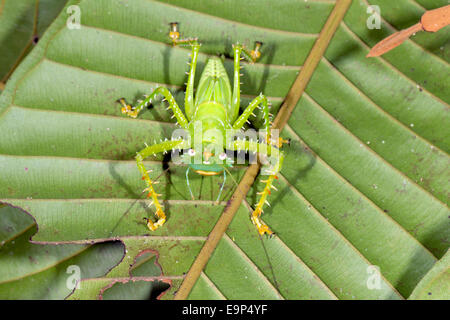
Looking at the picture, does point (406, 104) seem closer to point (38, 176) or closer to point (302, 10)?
point (302, 10)

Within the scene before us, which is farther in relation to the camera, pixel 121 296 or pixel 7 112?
pixel 121 296

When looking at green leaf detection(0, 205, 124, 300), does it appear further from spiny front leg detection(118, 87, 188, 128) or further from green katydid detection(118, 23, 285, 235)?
spiny front leg detection(118, 87, 188, 128)

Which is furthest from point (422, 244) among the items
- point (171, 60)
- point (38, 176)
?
point (38, 176)

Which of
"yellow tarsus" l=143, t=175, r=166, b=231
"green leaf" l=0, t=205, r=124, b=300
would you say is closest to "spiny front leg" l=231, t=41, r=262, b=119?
"yellow tarsus" l=143, t=175, r=166, b=231

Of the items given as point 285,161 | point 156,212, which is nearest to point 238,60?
point 285,161

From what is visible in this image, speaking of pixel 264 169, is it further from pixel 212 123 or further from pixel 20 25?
pixel 20 25

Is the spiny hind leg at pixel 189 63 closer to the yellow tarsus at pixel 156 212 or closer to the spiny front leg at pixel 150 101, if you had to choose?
the spiny front leg at pixel 150 101

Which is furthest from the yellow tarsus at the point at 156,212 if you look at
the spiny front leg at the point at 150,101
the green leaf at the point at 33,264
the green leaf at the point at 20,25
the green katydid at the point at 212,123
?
the green leaf at the point at 20,25
